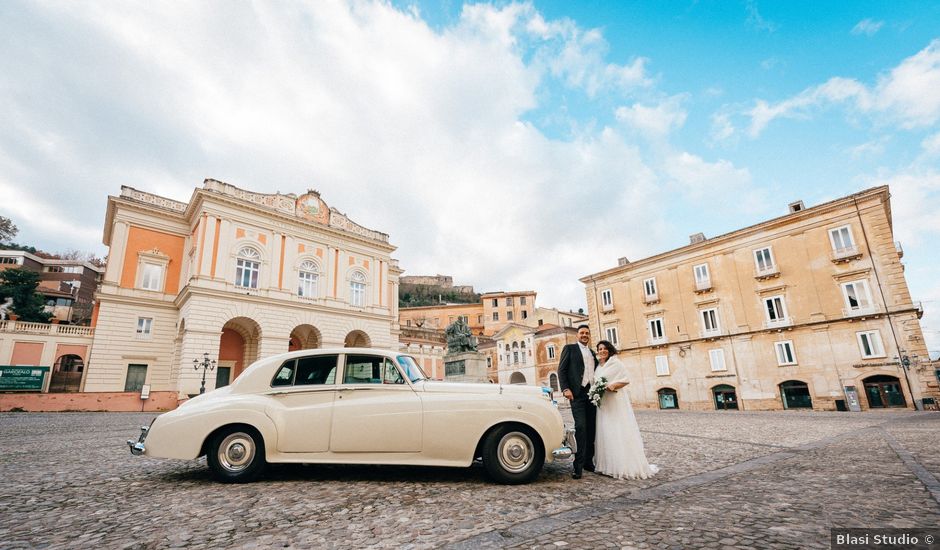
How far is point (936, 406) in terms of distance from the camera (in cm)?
1873

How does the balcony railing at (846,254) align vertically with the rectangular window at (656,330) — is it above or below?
above

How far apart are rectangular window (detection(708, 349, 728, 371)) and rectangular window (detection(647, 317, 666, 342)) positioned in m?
3.14

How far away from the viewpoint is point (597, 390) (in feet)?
16.6

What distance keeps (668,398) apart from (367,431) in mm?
27814

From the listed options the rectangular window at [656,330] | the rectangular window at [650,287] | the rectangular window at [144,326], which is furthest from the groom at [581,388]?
the rectangular window at [144,326]

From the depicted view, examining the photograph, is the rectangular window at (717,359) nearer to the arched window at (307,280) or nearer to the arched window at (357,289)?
the arched window at (357,289)

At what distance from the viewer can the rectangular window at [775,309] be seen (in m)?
23.6

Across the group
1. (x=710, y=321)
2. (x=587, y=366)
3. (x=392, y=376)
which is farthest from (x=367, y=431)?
(x=710, y=321)

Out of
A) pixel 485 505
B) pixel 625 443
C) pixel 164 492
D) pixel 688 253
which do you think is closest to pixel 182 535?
pixel 164 492

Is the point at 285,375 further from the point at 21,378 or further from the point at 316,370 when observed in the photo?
the point at 21,378

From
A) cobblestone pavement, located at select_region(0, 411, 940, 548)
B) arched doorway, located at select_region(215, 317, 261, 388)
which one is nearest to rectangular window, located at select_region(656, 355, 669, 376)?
cobblestone pavement, located at select_region(0, 411, 940, 548)

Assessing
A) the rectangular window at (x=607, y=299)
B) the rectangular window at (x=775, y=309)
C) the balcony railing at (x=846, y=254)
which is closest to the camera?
the balcony railing at (x=846, y=254)

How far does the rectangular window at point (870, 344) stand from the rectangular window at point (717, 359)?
6315 mm

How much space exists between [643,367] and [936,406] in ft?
44.7
